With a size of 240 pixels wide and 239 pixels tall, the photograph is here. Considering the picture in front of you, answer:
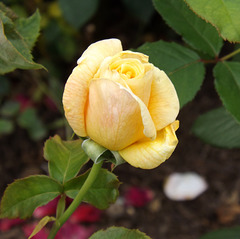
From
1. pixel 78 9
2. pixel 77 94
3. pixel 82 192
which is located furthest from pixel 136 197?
pixel 77 94

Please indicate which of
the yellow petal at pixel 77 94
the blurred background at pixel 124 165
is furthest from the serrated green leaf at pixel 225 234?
the yellow petal at pixel 77 94

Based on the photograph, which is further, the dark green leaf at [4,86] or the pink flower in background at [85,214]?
the dark green leaf at [4,86]

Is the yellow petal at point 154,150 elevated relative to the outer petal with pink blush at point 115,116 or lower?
lower

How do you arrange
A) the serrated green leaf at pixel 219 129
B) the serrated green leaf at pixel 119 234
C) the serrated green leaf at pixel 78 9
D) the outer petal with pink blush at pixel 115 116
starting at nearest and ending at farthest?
the outer petal with pink blush at pixel 115 116
the serrated green leaf at pixel 119 234
the serrated green leaf at pixel 219 129
the serrated green leaf at pixel 78 9

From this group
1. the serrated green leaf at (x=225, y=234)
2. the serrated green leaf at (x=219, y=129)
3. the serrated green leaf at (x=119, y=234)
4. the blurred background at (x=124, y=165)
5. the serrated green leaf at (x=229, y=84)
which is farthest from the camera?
the blurred background at (x=124, y=165)

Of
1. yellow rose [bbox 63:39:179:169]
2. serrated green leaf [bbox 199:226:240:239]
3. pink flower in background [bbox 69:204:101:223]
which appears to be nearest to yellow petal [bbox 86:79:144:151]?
yellow rose [bbox 63:39:179:169]

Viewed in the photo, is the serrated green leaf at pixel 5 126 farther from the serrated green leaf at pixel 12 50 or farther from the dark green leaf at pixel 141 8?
the serrated green leaf at pixel 12 50

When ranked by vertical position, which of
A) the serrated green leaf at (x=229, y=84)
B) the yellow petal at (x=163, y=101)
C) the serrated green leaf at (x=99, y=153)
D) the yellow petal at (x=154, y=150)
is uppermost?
the yellow petal at (x=163, y=101)
